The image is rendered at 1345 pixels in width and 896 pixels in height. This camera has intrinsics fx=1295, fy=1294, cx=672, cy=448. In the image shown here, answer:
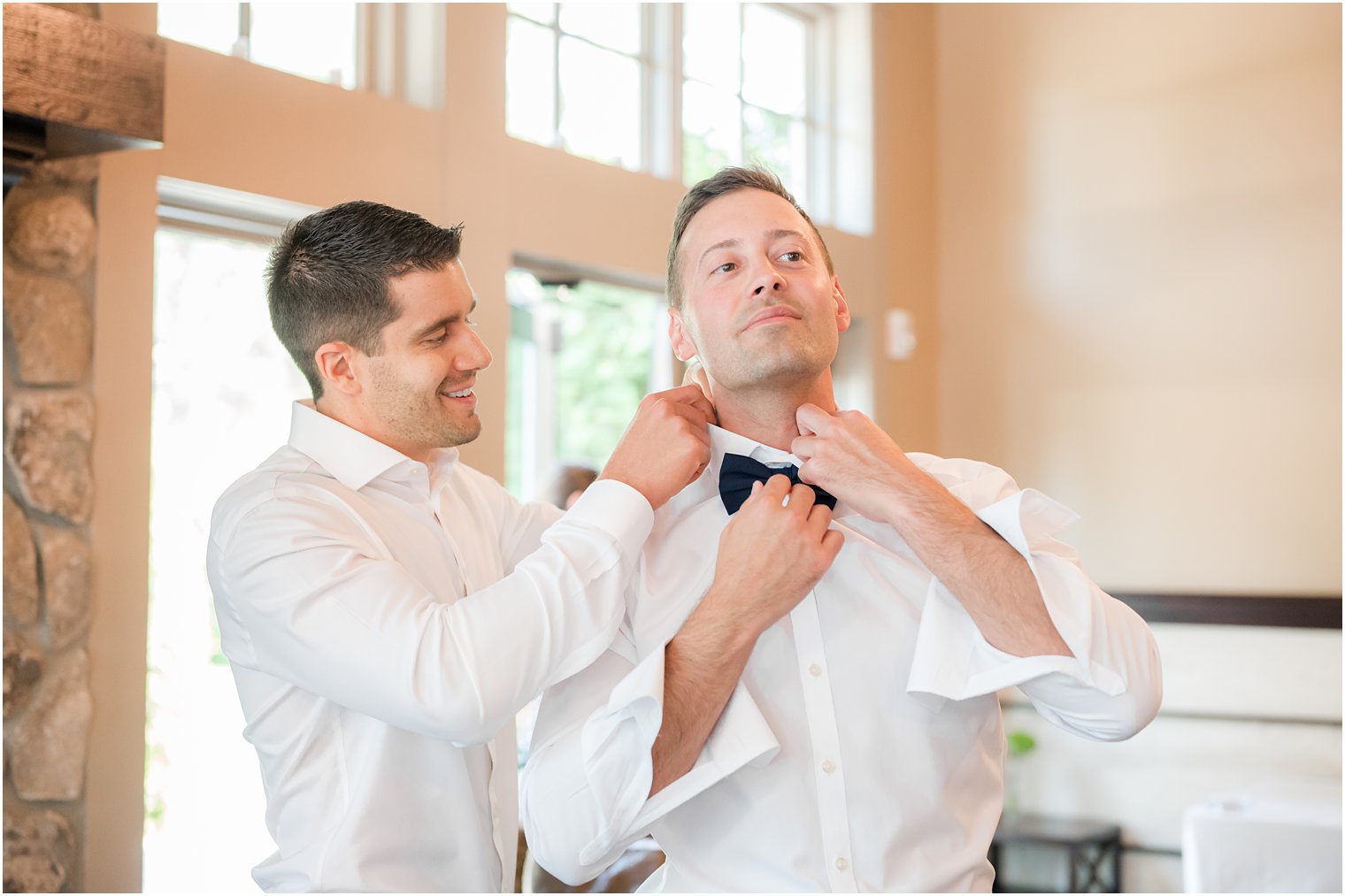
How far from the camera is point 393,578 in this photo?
1521mm

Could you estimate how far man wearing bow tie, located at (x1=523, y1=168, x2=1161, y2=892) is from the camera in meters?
1.44

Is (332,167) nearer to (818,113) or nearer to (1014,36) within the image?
(818,113)

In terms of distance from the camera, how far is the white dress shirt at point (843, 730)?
4.71 feet

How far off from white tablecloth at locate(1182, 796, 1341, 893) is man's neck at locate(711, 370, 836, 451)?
2623 mm

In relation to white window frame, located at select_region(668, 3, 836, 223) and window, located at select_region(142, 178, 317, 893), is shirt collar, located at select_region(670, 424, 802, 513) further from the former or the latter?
white window frame, located at select_region(668, 3, 836, 223)

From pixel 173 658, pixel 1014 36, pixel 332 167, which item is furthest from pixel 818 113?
pixel 173 658

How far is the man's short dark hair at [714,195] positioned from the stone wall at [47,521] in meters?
1.36

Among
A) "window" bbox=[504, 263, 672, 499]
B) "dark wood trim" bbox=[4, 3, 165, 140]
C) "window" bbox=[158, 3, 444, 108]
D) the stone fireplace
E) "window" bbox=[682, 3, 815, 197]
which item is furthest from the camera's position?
"window" bbox=[682, 3, 815, 197]

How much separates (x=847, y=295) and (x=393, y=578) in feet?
11.8

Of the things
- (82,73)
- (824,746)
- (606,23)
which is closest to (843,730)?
(824,746)

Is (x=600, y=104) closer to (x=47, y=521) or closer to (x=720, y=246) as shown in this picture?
(x=47, y=521)

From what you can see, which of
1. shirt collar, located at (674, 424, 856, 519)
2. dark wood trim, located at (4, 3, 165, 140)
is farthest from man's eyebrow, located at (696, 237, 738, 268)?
dark wood trim, located at (4, 3, 165, 140)

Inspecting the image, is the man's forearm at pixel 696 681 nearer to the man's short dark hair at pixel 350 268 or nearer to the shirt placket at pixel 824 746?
the shirt placket at pixel 824 746

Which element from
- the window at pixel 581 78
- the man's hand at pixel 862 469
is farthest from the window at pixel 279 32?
the man's hand at pixel 862 469
